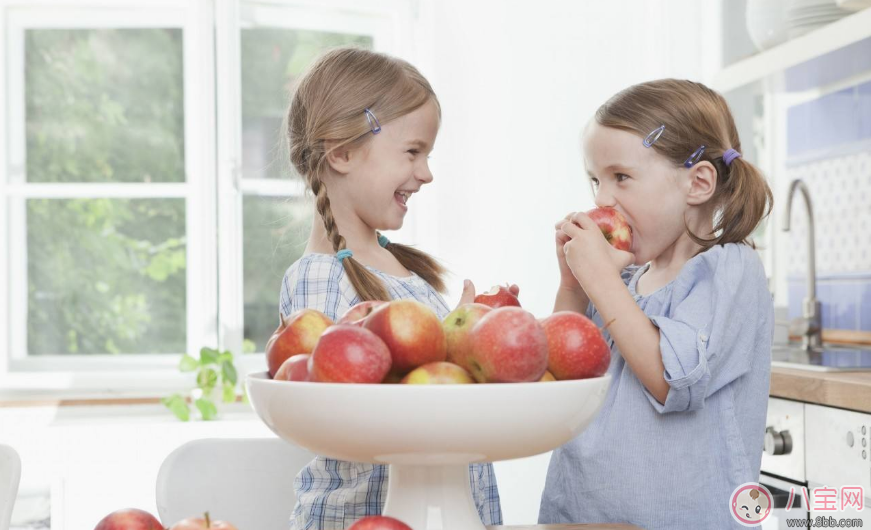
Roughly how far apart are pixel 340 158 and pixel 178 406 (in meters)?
1.72

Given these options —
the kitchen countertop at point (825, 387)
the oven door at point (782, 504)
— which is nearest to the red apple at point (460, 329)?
the kitchen countertop at point (825, 387)

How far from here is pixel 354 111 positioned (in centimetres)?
129

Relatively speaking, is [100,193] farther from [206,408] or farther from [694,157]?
[694,157]

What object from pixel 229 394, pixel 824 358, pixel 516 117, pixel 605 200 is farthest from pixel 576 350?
pixel 516 117

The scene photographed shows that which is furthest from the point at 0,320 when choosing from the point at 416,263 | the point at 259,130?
the point at 416,263

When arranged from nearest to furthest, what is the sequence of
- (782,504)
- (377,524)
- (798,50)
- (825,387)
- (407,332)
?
(377,524) < (407,332) < (825,387) < (782,504) < (798,50)

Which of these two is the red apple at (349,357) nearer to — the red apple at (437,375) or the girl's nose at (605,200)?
the red apple at (437,375)

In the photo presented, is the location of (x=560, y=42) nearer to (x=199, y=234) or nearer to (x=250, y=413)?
(x=199, y=234)

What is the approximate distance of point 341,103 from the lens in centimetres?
130

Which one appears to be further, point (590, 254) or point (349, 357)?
point (590, 254)

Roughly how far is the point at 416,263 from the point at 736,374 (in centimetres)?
57

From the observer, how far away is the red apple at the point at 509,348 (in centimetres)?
69

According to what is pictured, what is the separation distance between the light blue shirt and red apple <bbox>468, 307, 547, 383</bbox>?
45cm
